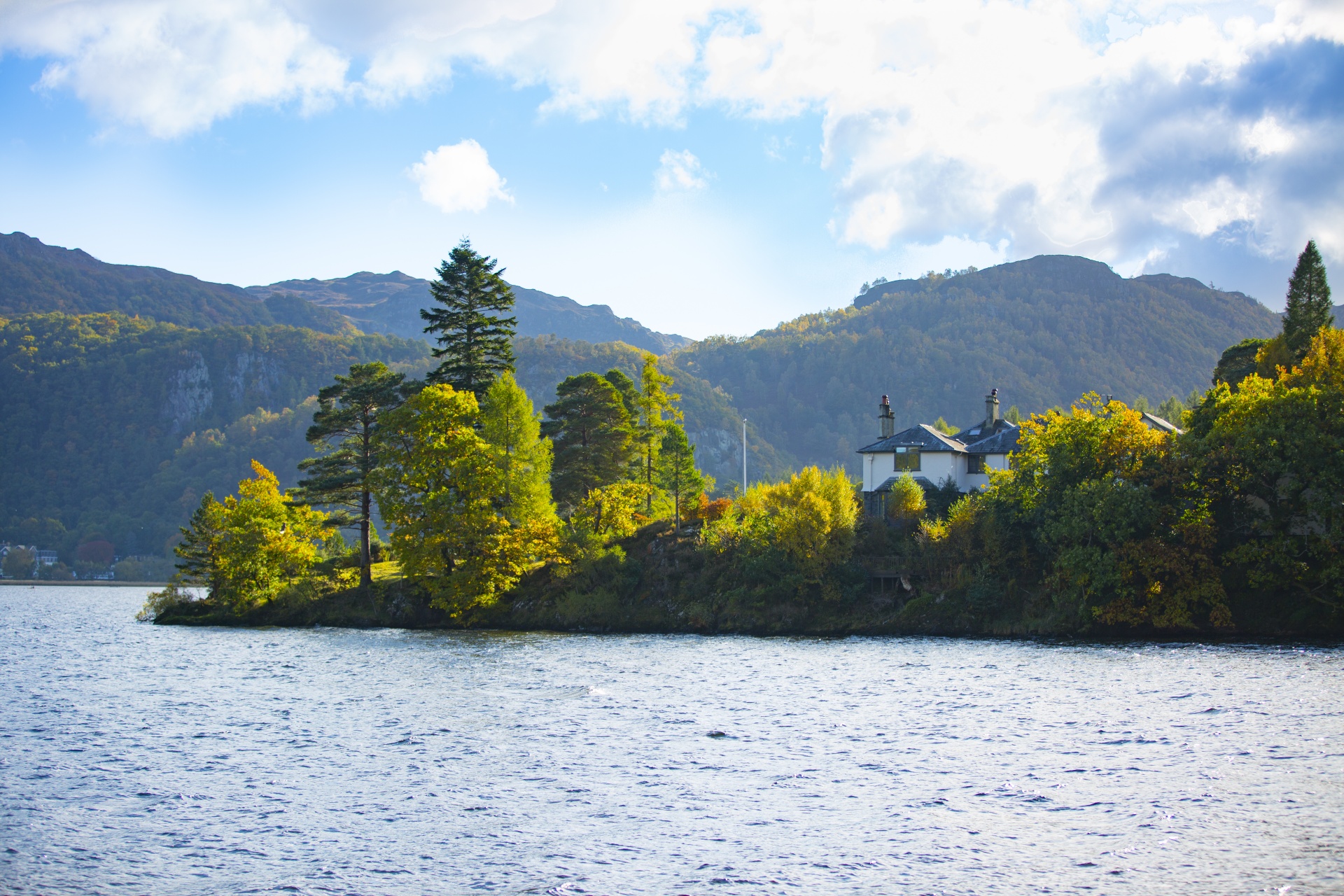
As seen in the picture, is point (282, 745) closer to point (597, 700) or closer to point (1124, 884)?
point (597, 700)

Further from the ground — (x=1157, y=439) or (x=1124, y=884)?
(x=1157, y=439)

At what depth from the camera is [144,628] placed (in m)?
82.2

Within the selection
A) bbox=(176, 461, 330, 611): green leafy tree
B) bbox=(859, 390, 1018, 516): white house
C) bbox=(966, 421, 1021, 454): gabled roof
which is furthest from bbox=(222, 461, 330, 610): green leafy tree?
bbox=(966, 421, 1021, 454): gabled roof

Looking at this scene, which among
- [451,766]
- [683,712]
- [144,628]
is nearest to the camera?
[451,766]

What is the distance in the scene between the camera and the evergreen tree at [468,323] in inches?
3322

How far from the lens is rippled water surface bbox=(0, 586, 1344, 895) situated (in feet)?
61.9

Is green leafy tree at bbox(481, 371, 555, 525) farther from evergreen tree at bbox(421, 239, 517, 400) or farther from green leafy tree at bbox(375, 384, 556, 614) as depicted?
evergreen tree at bbox(421, 239, 517, 400)

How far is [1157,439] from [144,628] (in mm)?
79283

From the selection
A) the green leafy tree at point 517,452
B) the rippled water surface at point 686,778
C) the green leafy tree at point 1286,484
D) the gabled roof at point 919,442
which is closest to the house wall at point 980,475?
the gabled roof at point 919,442

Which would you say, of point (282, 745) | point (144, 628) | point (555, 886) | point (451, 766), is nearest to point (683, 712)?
point (451, 766)

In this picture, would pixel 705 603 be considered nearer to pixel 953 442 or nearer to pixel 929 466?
pixel 929 466

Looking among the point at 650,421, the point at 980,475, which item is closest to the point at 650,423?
the point at 650,421

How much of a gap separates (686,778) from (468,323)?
210 ft

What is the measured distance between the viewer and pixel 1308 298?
84000 millimetres
